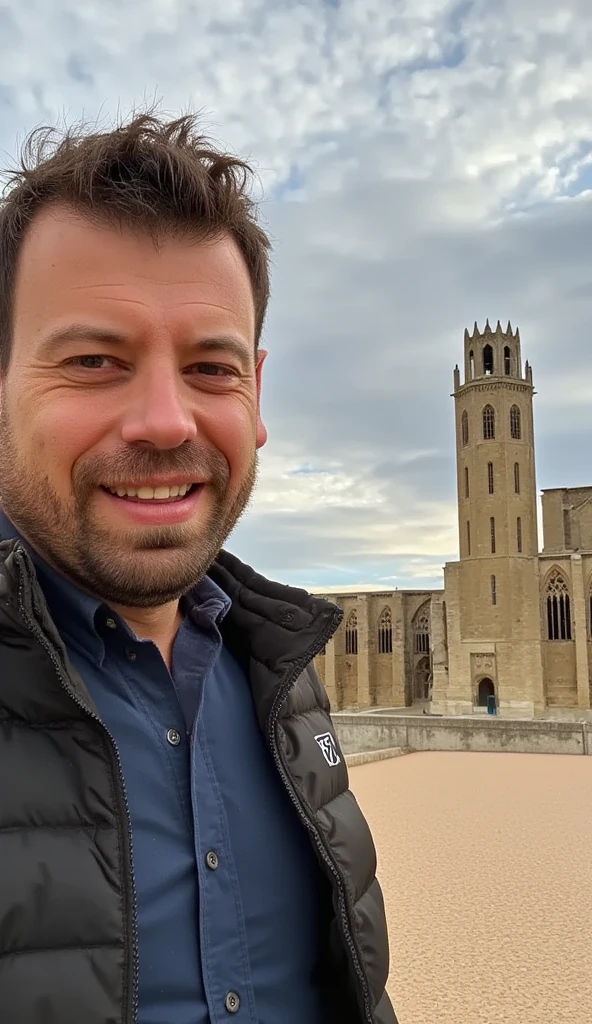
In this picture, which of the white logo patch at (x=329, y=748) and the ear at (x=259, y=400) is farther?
the white logo patch at (x=329, y=748)

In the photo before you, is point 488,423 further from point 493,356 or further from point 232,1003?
point 232,1003

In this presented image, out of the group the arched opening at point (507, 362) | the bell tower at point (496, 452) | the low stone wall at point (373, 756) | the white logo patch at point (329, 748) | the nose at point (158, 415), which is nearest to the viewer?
the nose at point (158, 415)

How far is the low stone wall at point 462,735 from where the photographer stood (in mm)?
19438

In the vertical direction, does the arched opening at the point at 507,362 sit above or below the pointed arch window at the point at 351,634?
above

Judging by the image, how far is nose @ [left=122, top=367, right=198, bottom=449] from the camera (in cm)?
124

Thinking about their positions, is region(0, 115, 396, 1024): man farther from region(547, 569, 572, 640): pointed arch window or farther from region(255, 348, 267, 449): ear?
region(547, 569, 572, 640): pointed arch window

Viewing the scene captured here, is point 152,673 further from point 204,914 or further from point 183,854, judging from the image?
point 204,914

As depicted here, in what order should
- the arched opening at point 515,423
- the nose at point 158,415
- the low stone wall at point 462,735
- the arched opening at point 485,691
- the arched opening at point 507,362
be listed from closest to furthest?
the nose at point 158,415, the low stone wall at point 462,735, the arched opening at point 485,691, the arched opening at point 515,423, the arched opening at point 507,362

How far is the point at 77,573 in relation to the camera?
4.28ft

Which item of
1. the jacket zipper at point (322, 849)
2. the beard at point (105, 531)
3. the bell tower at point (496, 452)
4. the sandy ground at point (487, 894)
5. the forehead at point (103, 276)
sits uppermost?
the bell tower at point (496, 452)

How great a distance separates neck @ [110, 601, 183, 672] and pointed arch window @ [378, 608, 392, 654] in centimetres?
4420

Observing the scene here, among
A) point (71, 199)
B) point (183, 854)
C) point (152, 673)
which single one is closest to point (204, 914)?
point (183, 854)

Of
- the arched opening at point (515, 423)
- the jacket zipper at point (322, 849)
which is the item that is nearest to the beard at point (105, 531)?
the jacket zipper at point (322, 849)

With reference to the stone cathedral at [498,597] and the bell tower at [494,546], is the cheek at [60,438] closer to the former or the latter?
the stone cathedral at [498,597]
